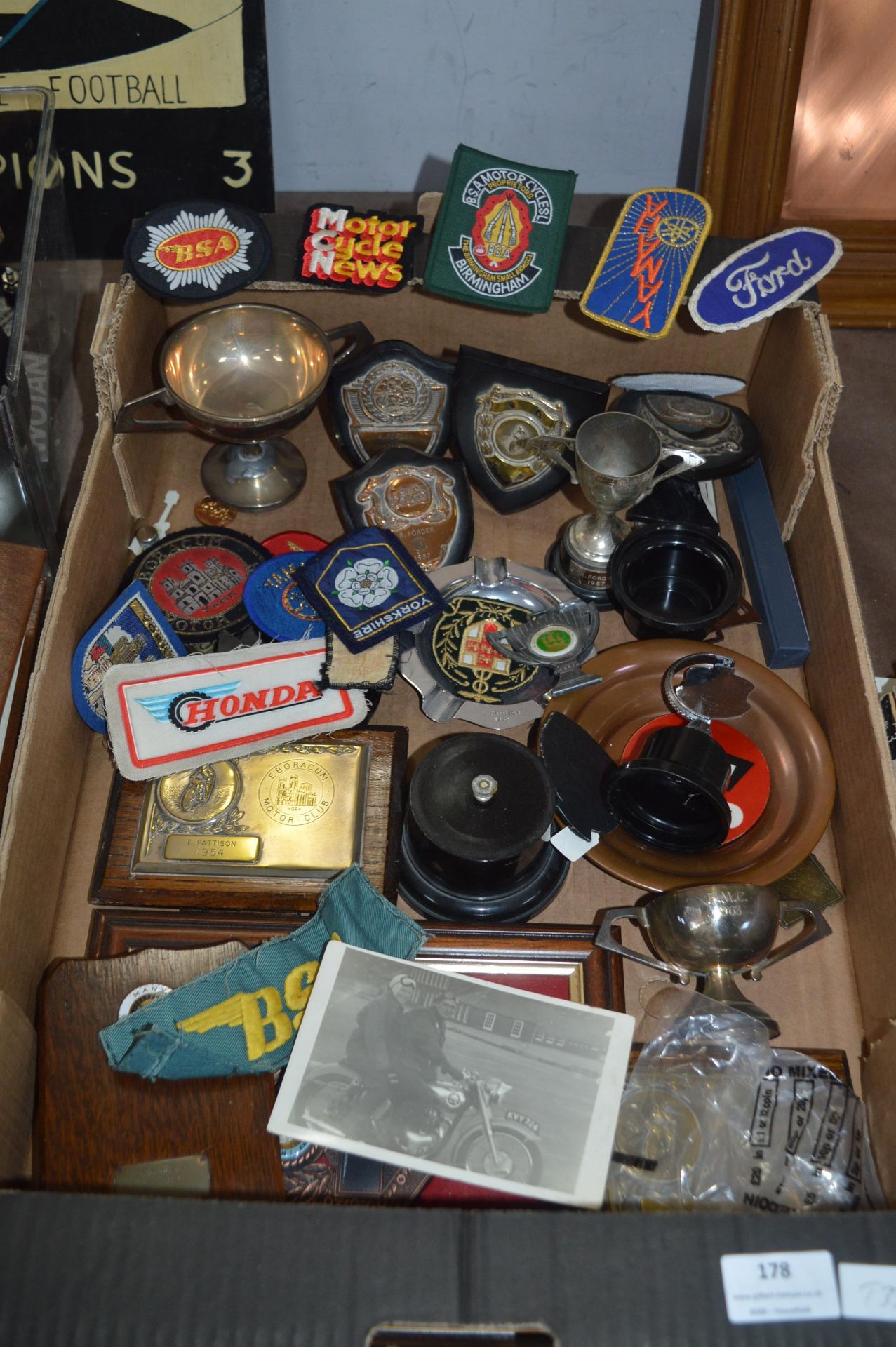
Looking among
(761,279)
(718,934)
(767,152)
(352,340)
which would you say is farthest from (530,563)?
(767,152)

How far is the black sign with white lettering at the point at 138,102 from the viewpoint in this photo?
6.80 feet

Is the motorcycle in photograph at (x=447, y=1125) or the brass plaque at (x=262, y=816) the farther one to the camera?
the brass plaque at (x=262, y=816)

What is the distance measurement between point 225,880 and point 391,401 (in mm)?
787

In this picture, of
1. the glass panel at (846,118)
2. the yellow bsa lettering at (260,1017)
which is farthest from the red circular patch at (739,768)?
the glass panel at (846,118)

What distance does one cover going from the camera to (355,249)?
67.3 inches

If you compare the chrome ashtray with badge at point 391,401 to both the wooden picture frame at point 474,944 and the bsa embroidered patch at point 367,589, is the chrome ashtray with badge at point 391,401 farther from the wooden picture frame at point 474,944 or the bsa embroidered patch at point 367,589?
the wooden picture frame at point 474,944

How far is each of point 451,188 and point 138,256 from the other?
1.61 ft

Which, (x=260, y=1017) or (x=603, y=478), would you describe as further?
(x=603, y=478)

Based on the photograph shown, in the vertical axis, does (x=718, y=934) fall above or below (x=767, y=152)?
below

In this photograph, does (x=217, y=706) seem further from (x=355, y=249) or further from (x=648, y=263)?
(x=648, y=263)

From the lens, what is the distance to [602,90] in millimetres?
2484

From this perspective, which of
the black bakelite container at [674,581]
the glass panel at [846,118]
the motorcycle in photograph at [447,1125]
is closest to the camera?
the motorcycle in photograph at [447,1125]

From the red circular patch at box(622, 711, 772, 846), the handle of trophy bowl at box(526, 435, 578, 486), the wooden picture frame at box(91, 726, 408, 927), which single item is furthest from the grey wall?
the wooden picture frame at box(91, 726, 408, 927)

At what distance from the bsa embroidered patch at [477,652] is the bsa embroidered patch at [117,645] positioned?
0.37 m
